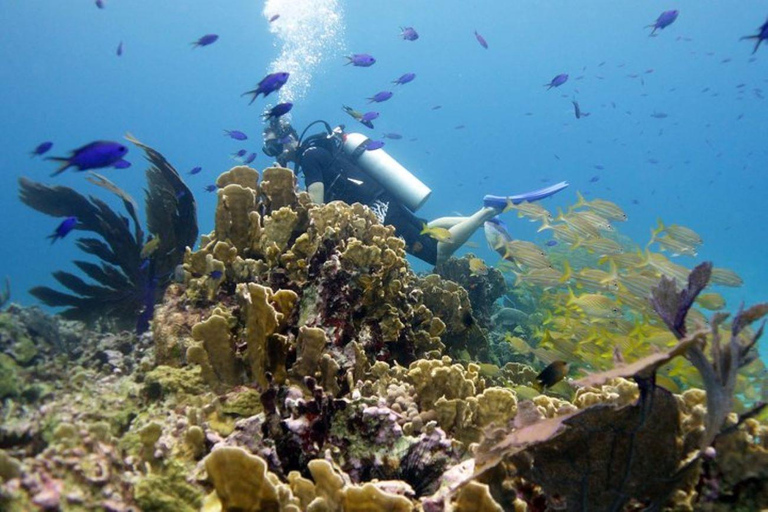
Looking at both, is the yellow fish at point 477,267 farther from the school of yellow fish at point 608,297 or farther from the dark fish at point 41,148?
the dark fish at point 41,148

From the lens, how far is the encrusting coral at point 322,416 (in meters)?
1.43

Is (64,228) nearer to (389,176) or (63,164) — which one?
(63,164)

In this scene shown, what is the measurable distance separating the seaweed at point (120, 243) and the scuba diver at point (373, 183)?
3178 mm

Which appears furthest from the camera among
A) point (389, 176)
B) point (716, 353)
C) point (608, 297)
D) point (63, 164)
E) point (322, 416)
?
point (389, 176)

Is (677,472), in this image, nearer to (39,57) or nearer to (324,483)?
(324,483)

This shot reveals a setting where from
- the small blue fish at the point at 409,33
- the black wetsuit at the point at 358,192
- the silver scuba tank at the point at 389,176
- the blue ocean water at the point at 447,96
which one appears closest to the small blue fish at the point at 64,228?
the black wetsuit at the point at 358,192

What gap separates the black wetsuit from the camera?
26.5ft

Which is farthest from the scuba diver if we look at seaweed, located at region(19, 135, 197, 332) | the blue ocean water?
the blue ocean water

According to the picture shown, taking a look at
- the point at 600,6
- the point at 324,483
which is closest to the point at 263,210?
the point at 324,483

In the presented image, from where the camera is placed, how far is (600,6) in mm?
96062

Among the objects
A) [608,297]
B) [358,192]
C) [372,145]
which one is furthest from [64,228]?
[608,297]

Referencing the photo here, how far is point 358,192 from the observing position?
30.4ft

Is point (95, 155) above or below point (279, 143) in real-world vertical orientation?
below

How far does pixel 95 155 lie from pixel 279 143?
15.5 feet
